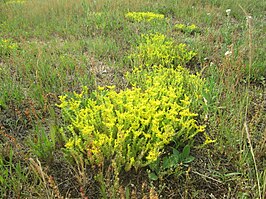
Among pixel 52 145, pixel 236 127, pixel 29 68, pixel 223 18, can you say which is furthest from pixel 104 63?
pixel 223 18

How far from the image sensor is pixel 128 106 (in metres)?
2.35

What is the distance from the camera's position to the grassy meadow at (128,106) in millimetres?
2117

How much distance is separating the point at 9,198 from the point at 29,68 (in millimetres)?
2164

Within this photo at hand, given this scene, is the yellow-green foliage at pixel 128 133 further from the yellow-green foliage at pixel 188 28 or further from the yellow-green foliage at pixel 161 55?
the yellow-green foliage at pixel 188 28

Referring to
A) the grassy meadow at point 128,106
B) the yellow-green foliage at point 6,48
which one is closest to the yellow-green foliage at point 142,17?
the grassy meadow at point 128,106

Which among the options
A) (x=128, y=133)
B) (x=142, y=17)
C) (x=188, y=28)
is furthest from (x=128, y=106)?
(x=142, y=17)

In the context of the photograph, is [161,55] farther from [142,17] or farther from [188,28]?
[142,17]

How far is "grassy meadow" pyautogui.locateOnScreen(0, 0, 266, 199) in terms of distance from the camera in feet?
6.95

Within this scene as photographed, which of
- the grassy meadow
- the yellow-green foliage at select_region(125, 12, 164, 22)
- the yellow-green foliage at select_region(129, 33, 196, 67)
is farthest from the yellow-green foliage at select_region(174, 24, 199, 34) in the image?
the yellow-green foliage at select_region(129, 33, 196, 67)

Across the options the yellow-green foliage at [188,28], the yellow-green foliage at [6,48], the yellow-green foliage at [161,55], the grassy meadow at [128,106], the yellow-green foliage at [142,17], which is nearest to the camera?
the grassy meadow at [128,106]

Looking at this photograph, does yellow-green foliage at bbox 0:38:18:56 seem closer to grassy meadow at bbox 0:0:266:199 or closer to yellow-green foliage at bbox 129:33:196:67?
grassy meadow at bbox 0:0:266:199

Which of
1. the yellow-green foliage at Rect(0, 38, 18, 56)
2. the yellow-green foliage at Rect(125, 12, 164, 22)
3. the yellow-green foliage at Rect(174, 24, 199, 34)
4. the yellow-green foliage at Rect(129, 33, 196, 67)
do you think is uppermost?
the yellow-green foliage at Rect(125, 12, 164, 22)

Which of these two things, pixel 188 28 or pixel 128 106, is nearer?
pixel 128 106

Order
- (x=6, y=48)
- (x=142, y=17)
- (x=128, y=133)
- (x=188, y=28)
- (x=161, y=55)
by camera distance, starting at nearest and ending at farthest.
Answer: (x=128, y=133)
(x=161, y=55)
(x=6, y=48)
(x=188, y=28)
(x=142, y=17)
